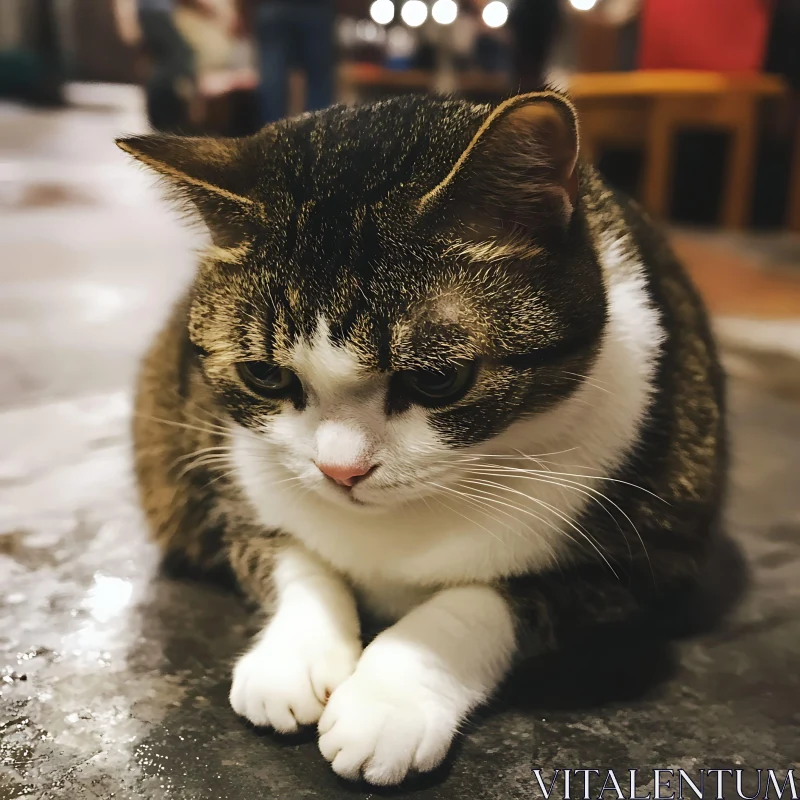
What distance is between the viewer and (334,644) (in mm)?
908

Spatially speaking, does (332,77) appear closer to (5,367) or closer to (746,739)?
(5,367)

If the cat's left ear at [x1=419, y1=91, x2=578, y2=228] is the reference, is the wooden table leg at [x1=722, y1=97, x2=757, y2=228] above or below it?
below

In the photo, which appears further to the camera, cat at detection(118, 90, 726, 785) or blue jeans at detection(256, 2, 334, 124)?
blue jeans at detection(256, 2, 334, 124)

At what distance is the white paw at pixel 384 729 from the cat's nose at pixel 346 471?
206 millimetres

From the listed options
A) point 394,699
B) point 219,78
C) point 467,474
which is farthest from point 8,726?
point 219,78

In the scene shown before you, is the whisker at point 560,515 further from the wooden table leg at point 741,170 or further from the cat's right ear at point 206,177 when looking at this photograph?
the wooden table leg at point 741,170

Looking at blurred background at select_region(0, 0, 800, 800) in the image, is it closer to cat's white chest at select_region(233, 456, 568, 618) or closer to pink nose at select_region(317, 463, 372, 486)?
cat's white chest at select_region(233, 456, 568, 618)

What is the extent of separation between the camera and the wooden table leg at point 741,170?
4.09 metres

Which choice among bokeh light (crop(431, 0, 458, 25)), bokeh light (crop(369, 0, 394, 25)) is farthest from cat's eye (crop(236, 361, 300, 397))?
bokeh light (crop(369, 0, 394, 25))

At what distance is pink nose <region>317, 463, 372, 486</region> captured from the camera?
81 centimetres

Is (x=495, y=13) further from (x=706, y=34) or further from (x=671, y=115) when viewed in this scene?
(x=671, y=115)

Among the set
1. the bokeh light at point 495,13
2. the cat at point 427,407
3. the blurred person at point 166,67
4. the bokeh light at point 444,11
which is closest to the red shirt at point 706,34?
the bokeh light at point 495,13

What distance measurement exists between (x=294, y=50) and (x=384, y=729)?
3.70 m

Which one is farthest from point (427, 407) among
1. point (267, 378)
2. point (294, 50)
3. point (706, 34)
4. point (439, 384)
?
point (706, 34)
